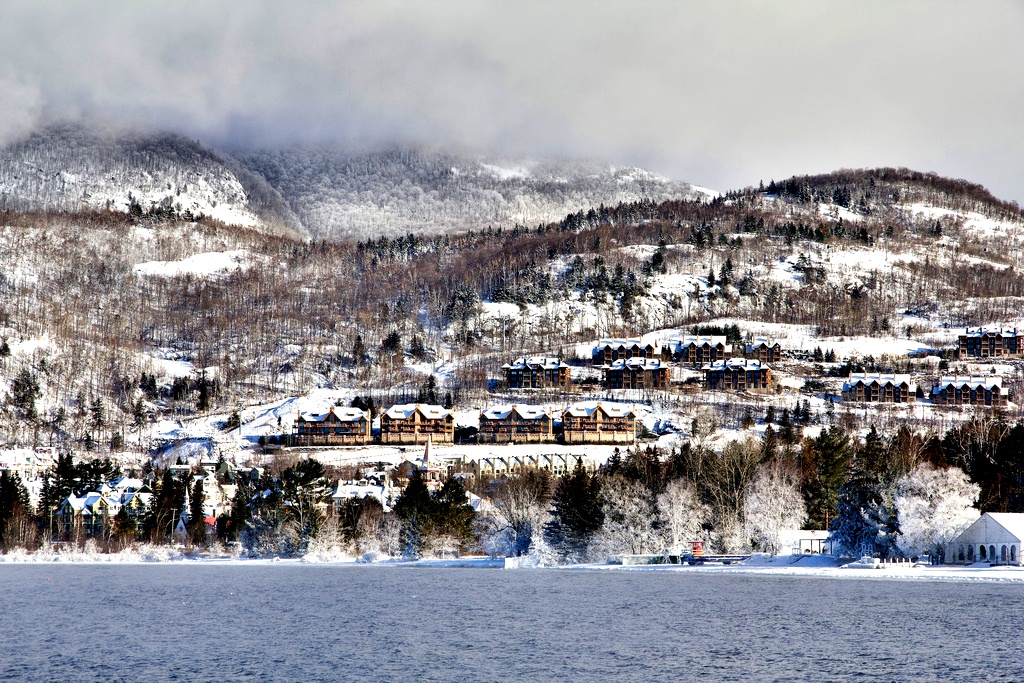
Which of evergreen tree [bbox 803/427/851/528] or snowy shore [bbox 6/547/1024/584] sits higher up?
evergreen tree [bbox 803/427/851/528]

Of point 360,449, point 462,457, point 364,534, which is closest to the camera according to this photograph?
point 364,534

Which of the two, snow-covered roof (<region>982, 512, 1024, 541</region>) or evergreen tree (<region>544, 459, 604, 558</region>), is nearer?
snow-covered roof (<region>982, 512, 1024, 541</region>)

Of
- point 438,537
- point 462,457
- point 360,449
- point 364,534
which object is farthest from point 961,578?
point 360,449

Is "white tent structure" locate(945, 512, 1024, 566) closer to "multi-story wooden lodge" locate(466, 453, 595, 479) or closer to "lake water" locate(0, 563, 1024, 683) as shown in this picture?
"lake water" locate(0, 563, 1024, 683)

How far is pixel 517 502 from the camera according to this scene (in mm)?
115125

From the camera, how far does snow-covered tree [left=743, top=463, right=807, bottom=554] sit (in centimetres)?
10194

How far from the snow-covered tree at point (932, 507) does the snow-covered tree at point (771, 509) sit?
12327 mm

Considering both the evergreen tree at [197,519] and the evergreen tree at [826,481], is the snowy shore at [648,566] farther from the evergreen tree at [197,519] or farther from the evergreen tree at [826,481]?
the evergreen tree at [826,481]

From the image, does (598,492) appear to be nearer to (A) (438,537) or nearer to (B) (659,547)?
(B) (659,547)

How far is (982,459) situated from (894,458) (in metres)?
11.2

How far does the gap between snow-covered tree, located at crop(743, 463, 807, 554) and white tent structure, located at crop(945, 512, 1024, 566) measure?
1452cm

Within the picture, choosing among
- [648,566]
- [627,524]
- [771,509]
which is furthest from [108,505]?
[771,509]

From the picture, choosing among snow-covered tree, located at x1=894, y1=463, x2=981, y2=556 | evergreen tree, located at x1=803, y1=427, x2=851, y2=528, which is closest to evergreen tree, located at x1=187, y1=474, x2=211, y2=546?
evergreen tree, located at x1=803, y1=427, x2=851, y2=528

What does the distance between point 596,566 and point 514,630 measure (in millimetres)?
41976
